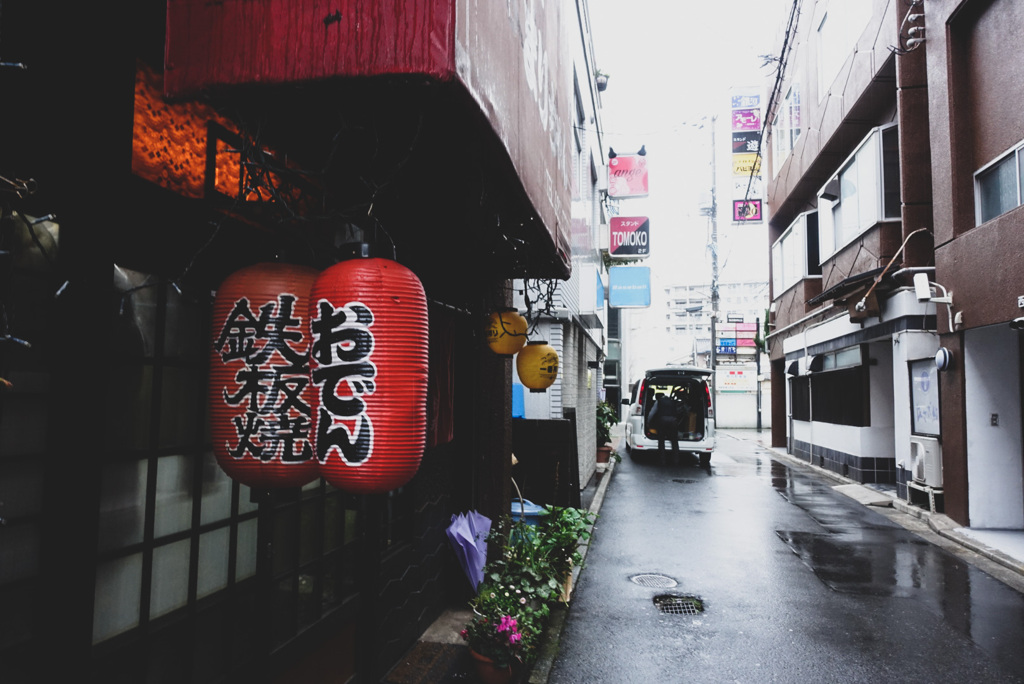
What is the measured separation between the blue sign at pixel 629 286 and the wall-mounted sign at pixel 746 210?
8755mm

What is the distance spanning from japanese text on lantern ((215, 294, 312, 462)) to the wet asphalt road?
4.38 meters

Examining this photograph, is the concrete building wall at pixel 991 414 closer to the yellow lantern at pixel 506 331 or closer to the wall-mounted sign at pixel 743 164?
the yellow lantern at pixel 506 331

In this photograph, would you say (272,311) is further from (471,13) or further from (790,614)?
(790,614)

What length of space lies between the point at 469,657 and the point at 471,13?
5.63 metres

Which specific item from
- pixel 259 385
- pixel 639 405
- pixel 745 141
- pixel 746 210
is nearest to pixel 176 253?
pixel 259 385

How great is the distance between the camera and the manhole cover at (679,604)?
7551 mm

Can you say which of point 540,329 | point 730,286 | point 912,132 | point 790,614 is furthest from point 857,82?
point 730,286

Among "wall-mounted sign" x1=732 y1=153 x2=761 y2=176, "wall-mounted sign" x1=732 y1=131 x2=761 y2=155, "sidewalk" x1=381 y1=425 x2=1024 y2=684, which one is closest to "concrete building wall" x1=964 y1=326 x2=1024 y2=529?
"sidewalk" x1=381 y1=425 x2=1024 y2=684

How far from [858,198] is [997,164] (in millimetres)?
5553

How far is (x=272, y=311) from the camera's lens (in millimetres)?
2951

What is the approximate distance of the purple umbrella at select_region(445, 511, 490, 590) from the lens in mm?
6988

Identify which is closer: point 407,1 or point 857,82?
point 407,1

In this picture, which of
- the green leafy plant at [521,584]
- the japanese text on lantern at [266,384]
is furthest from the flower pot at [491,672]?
the japanese text on lantern at [266,384]

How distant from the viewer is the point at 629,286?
74.4ft
